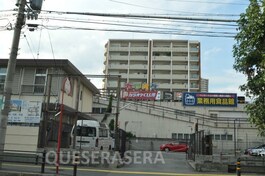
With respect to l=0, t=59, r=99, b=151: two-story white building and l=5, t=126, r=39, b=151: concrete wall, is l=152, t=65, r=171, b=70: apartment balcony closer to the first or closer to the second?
l=0, t=59, r=99, b=151: two-story white building

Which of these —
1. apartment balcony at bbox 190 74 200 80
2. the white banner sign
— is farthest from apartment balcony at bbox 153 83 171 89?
the white banner sign

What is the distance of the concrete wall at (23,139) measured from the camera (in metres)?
16.4

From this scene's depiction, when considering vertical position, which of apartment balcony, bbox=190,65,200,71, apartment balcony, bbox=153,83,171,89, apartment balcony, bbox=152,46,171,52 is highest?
apartment balcony, bbox=152,46,171,52

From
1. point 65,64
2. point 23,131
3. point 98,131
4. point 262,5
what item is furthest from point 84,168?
point 65,64

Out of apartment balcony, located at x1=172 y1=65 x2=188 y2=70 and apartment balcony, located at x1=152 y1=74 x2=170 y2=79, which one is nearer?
apartment balcony, located at x1=152 y1=74 x2=170 y2=79

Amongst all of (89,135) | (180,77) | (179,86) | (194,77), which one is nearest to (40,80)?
(89,135)

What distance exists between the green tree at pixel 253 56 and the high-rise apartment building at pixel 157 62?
66542 mm

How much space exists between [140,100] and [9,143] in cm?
3951

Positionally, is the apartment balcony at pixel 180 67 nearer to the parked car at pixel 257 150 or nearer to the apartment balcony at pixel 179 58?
the apartment balcony at pixel 179 58

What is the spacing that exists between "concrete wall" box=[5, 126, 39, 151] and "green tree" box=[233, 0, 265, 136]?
10.1m

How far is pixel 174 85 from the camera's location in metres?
79.9

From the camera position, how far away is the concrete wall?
647 inches

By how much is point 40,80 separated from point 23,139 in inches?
411

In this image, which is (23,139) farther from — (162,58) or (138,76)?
(162,58)
